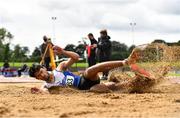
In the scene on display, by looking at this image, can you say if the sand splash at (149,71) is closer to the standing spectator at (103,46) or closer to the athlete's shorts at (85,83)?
the athlete's shorts at (85,83)

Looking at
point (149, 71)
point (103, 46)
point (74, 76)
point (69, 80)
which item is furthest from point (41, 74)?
point (103, 46)

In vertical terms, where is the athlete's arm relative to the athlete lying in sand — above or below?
above

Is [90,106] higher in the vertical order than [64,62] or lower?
lower

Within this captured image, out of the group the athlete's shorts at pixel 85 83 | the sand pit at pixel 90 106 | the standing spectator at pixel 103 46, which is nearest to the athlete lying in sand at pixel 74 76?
the athlete's shorts at pixel 85 83

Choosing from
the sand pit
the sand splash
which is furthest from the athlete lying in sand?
the sand pit

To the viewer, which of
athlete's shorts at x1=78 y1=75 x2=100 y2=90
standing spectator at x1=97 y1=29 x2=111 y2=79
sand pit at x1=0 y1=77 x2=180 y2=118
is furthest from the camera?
standing spectator at x1=97 y1=29 x2=111 y2=79

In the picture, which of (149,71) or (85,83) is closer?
(85,83)

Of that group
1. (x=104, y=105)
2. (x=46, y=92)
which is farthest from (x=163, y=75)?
(x=104, y=105)

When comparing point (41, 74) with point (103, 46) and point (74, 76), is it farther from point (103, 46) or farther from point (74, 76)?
point (103, 46)

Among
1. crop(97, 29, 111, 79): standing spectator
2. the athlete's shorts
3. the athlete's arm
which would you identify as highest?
crop(97, 29, 111, 79): standing spectator

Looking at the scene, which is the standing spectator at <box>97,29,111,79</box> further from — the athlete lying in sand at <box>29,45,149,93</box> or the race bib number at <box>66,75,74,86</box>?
the race bib number at <box>66,75,74,86</box>

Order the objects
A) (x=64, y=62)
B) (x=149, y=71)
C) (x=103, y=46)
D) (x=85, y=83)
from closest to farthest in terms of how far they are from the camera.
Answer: (x=85, y=83), (x=64, y=62), (x=149, y=71), (x=103, y=46)

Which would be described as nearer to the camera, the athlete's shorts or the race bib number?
the race bib number

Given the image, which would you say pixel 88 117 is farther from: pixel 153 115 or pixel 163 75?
pixel 163 75
